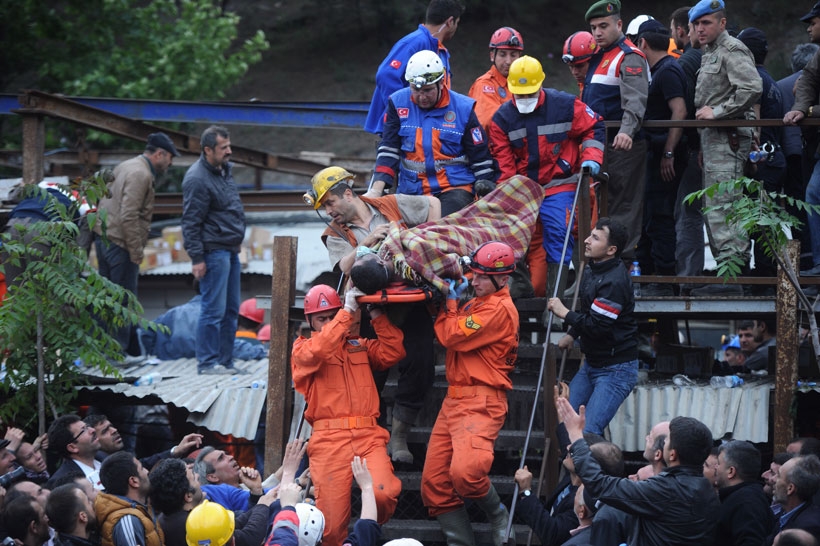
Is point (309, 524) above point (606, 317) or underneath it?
underneath

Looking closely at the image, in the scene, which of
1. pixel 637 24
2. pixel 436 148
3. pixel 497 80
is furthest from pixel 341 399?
pixel 637 24

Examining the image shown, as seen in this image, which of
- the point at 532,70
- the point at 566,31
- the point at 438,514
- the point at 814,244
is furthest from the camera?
the point at 566,31

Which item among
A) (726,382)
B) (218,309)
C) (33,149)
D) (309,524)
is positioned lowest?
(309,524)

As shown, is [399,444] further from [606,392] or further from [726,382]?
[726,382]

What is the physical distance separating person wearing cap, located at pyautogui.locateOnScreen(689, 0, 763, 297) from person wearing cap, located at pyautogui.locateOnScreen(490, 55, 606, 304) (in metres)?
1.08

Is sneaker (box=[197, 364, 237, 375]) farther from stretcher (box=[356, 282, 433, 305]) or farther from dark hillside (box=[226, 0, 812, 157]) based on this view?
dark hillside (box=[226, 0, 812, 157])

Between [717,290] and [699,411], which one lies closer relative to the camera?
[699,411]

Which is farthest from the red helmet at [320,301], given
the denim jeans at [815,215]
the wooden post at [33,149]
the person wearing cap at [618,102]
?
the wooden post at [33,149]

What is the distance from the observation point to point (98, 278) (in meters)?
9.28

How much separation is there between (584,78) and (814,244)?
97.7 inches

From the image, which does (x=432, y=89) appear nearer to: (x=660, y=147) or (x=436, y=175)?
(x=436, y=175)

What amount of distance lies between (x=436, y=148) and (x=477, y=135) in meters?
0.35

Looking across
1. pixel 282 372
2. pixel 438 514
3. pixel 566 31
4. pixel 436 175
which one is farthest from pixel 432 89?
pixel 566 31

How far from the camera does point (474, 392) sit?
24.5 feet
